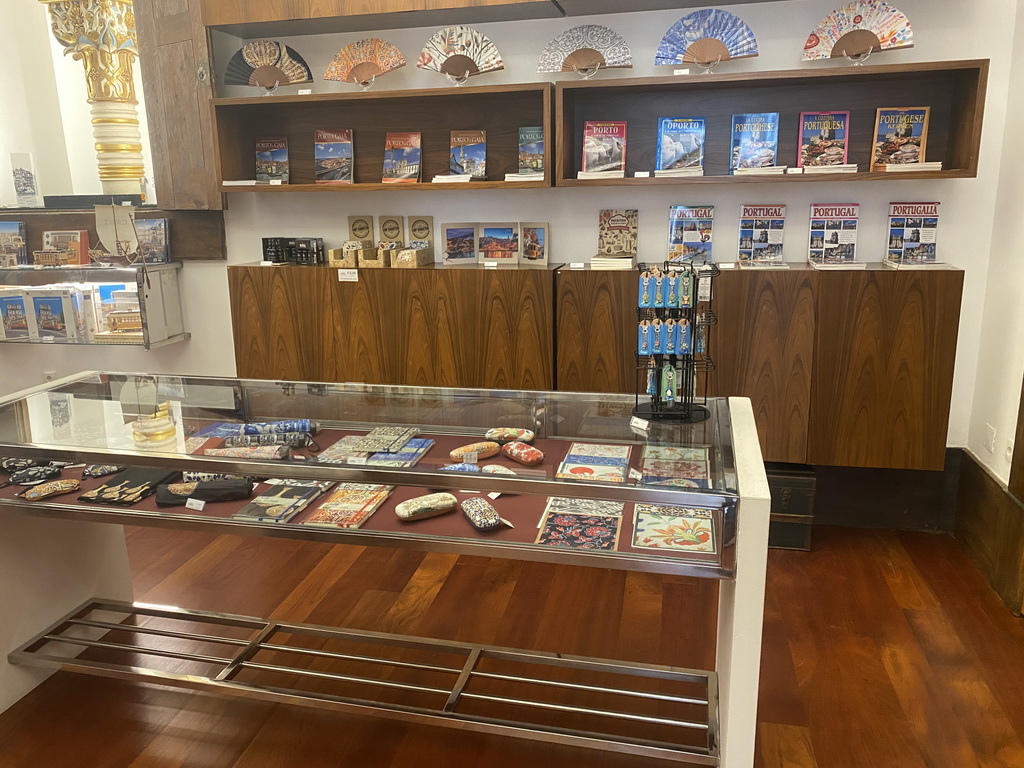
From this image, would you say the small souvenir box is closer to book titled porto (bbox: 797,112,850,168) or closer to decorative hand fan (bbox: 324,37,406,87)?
decorative hand fan (bbox: 324,37,406,87)

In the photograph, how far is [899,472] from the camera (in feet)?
11.4

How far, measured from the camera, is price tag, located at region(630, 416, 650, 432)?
1999 millimetres

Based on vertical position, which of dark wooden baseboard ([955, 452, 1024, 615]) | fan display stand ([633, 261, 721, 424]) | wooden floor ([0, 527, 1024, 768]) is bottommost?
wooden floor ([0, 527, 1024, 768])

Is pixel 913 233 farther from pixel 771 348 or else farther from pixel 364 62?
pixel 364 62

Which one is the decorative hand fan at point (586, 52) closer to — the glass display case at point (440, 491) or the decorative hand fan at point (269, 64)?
the decorative hand fan at point (269, 64)

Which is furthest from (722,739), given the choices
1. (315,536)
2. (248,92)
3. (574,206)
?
(248,92)

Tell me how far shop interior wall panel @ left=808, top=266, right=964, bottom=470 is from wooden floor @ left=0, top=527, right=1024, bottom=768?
1.44 feet

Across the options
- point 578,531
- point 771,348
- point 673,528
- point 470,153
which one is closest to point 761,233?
point 771,348

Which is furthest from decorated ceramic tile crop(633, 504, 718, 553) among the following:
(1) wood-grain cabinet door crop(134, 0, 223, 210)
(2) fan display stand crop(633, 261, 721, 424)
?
(1) wood-grain cabinet door crop(134, 0, 223, 210)

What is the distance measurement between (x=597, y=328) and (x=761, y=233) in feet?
2.82

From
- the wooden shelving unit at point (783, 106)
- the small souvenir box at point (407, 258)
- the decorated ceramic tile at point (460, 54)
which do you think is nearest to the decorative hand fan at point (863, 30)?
the wooden shelving unit at point (783, 106)

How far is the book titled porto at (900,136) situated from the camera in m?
3.21

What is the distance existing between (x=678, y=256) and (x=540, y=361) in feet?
2.62

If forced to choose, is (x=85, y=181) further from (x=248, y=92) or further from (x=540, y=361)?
(x=540, y=361)
